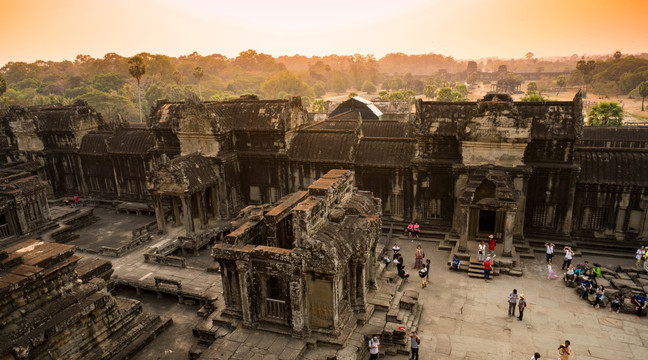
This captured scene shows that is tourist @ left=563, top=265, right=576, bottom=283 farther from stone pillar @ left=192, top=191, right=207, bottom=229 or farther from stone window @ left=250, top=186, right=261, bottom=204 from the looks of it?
stone pillar @ left=192, top=191, right=207, bottom=229

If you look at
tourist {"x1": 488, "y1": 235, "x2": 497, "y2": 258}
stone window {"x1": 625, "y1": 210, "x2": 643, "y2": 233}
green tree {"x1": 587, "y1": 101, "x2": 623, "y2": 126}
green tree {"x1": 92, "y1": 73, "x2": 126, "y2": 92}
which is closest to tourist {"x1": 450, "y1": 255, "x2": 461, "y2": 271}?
tourist {"x1": 488, "y1": 235, "x2": 497, "y2": 258}

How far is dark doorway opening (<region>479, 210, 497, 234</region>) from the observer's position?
75.6 ft

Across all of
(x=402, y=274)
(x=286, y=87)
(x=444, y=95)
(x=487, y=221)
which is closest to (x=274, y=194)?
(x=402, y=274)

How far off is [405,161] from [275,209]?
11.2m

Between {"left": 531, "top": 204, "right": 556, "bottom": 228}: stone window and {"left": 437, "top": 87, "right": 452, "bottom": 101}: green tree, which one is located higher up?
{"left": 437, "top": 87, "right": 452, "bottom": 101}: green tree

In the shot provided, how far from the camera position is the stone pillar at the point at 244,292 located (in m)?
14.5

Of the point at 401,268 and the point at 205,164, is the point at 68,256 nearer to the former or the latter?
the point at 205,164

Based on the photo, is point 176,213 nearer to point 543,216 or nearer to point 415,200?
point 415,200

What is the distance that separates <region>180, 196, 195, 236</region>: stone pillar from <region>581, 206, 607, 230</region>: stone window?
74.9 feet

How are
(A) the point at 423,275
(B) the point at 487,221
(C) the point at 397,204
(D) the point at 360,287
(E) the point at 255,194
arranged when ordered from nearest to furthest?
(D) the point at 360,287 → (A) the point at 423,275 → (B) the point at 487,221 → (C) the point at 397,204 → (E) the point at 255,194

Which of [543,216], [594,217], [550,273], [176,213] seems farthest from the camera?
[176,213]

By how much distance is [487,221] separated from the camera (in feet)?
76.0

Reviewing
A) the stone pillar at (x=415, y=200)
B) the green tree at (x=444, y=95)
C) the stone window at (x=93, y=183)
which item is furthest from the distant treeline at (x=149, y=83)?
the stone pillar at (x=415, y=200)

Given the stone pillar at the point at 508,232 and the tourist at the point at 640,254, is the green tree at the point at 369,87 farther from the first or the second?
the tourist at the point at 640,254
